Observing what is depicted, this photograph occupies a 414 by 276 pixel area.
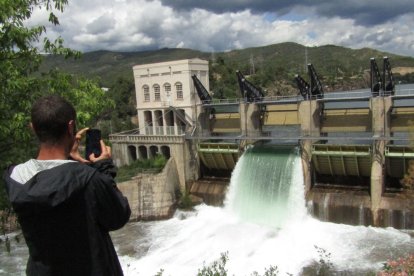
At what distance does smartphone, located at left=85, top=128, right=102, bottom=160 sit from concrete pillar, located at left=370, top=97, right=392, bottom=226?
66.5 ft

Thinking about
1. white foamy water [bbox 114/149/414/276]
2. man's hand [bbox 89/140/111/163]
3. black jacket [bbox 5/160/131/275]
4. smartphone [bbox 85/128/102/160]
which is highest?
smartphone [bbox 85/128/102/160]

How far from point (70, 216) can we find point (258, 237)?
19274mm

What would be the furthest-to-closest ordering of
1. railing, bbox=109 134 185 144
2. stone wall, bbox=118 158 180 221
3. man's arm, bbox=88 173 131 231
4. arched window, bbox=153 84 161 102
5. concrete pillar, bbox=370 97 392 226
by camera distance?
1. arched window, bbox=153 84 161 102
2. railing, bbox=109 134 185 144
3. stone wall, bbox=118 158 180 221
4. concrete pillar, bbox=370 97 392 226
5. man's arm, bbox=88 173 131 231

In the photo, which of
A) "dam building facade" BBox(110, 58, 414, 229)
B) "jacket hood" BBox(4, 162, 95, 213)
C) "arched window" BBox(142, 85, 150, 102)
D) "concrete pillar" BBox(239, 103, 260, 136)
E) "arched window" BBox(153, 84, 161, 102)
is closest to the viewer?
"jacket hood" BBox(4, 162, 95, 213)

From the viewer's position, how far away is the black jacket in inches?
85.4

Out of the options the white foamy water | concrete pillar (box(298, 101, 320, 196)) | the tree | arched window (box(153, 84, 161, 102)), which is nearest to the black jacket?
the tree

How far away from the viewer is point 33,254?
2.39 meters

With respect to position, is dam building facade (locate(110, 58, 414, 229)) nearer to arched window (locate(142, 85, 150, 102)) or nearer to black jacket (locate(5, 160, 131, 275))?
arched window (locate(142, 85, 150, 102))

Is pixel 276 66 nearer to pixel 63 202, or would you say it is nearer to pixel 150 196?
pixel 150 196

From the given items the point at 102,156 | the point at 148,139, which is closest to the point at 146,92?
the point at 148,139

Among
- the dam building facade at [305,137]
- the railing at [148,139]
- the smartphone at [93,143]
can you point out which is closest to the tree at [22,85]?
the smartphone at [93,143]

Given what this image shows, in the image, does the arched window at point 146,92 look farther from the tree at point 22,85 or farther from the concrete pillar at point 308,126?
the tree at point 22,85

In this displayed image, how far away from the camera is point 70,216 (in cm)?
226

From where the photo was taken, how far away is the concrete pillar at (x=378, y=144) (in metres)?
21.0
